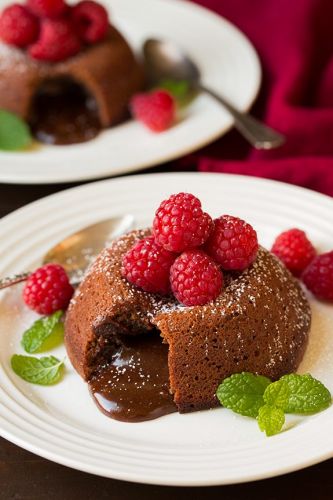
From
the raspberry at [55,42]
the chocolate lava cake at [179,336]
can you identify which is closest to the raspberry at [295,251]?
the chocolate lava cake at [179,336]

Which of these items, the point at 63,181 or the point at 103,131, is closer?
the point at 63,181

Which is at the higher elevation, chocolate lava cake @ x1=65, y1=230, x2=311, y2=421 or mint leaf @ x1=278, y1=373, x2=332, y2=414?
chocolate lava cake @ x1=65, y1=230, x2=311, y2=421

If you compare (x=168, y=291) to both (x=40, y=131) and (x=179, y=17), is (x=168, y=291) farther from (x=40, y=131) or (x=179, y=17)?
(x=179, y=17)

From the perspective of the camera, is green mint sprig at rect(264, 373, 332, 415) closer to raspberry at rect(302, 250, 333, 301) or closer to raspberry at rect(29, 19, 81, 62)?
raspberry at rect(302, 250, 333, 301)

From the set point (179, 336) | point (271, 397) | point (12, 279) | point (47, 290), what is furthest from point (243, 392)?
point (12, 279)

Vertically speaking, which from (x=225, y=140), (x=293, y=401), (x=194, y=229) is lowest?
(x=225, y=140)

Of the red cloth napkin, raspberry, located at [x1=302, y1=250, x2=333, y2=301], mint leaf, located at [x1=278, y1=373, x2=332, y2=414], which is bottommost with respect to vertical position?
the red cloth napkin

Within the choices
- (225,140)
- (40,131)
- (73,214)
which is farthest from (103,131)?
(73,214)

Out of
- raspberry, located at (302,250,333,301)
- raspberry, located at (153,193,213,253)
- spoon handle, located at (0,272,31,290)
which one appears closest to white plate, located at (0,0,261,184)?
spoon handle, located at (0,272,31,290)
